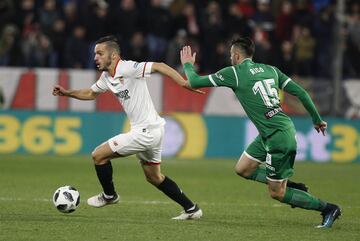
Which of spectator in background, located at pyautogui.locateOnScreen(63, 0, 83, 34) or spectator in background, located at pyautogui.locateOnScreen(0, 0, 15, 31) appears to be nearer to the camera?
spectator in background, located at pyautogui.locateOnScreen(63, 0, 83, 34)

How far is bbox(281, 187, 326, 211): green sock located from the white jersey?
172cm

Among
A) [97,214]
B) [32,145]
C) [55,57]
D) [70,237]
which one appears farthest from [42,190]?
[55,57]

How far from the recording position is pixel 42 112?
19.7 m

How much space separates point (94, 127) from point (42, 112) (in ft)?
3.84

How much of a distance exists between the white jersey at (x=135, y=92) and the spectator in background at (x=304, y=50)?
39.2ft

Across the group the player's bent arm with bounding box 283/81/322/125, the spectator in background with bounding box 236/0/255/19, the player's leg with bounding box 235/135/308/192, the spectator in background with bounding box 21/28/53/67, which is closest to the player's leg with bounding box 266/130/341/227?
the player's bent arm with bounding box 283/81/322/125

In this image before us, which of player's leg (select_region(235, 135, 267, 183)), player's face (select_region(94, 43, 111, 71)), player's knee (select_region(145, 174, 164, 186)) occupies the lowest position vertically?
player's knee (select_region(145, 174, 164, 186))

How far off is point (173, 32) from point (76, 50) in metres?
2.46

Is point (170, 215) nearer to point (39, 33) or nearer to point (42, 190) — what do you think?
point (42, 190)

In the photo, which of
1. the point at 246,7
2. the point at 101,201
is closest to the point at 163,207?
the point at 101,201

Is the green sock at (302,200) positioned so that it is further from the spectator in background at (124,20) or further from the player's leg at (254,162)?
the spectator in background at (124,20)

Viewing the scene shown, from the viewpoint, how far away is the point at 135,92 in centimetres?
1055

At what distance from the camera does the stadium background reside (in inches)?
784

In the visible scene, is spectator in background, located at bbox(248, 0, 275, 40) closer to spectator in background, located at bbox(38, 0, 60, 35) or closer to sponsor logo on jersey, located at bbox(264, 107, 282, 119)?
spectator in background, located at bbox(38, 0, 60, 35)
